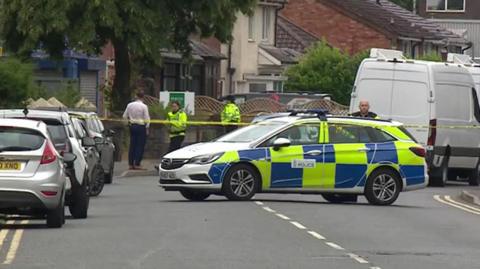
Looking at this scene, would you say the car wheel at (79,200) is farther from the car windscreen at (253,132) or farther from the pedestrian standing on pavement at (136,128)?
the pedestrian standing on pavement at (136,128)

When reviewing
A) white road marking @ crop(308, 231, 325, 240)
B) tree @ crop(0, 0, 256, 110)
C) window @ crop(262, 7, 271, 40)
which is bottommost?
white road marking @ crop(308, 231, 325, 240)

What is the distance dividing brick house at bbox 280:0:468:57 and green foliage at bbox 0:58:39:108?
33088 millimetres

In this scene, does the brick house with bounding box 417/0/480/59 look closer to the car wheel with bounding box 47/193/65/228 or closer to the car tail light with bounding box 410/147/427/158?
the car tail light with bounding box 410/147/427/158

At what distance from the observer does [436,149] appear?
3066cm

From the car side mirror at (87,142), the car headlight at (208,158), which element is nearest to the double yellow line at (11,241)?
the car side mirror at (87,142)

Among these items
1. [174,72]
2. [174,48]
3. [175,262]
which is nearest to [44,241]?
[175,262]

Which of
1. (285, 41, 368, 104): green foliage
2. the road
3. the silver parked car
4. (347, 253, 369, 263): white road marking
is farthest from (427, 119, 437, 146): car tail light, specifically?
(285, 41, 368, 104): green foliage

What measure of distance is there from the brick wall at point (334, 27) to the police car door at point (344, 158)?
41.7m

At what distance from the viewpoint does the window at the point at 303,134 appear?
894 inches

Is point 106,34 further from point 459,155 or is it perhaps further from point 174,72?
point 174,72

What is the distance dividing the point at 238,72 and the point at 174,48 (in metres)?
18.4

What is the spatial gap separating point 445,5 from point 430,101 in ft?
166

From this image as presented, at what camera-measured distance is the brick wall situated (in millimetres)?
64688

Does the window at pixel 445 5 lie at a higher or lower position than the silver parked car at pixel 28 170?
higher
